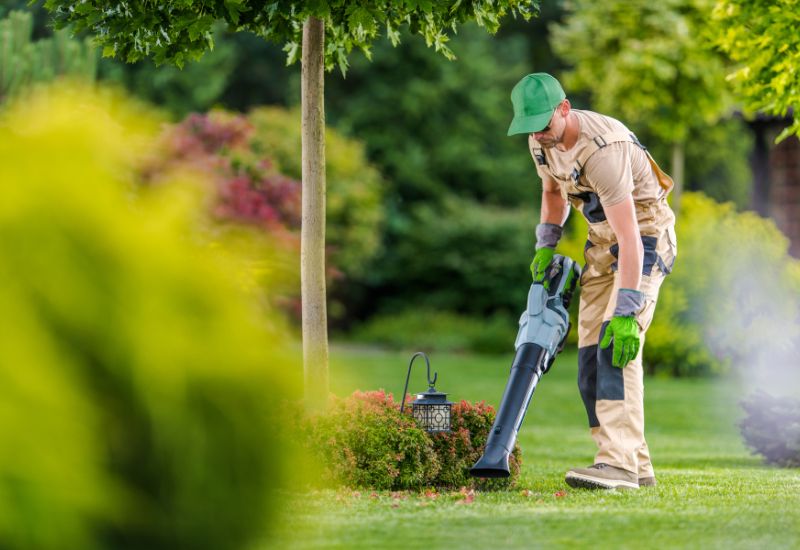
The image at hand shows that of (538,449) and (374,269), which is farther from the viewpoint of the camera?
(374,269)

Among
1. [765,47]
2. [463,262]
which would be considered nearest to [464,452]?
[765,47]

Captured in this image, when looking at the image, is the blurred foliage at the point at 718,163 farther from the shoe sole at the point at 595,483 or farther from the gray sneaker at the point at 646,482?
the shoe sole at the point at 595,483

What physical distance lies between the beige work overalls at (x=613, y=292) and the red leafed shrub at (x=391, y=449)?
60 centimetres

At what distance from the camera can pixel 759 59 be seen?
8.50 m

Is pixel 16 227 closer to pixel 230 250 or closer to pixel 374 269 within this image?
pixel 230 250

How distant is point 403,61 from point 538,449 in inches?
817

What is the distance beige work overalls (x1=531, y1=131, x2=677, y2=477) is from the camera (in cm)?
612

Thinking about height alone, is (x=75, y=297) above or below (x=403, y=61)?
below

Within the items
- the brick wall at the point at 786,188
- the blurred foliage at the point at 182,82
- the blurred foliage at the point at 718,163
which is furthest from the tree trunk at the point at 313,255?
the blurred foliage at the point at 718,163

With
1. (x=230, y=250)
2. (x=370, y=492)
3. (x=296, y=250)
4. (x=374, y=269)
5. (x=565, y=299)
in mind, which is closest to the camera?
(x=370, y=492)

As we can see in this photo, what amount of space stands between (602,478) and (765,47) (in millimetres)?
3684

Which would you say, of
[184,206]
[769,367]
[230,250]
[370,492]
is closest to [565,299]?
[370,492]

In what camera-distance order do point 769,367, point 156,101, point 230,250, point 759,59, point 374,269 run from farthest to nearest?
point 374,269 → point 156,101 → point 769,367 → point 230,250 → point 759,59

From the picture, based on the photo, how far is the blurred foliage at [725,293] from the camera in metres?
18.1
